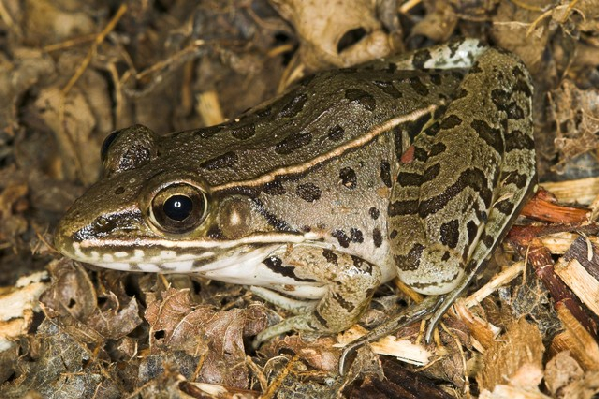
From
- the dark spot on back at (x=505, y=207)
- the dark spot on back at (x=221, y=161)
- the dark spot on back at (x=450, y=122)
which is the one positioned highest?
the dark spot on back at (x=221, y=161)

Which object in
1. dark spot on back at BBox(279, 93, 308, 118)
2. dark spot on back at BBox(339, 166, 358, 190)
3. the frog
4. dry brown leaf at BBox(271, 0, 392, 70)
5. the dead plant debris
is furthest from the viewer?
dry brown leaf at BBox(271, 0, 392, 70)

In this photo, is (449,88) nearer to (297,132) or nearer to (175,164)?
(297,132)

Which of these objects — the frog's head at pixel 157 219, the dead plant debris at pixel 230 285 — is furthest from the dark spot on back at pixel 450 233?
the frog's head at pixel 157 219

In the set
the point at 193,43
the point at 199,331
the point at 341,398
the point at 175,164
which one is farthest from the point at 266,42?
the point at 341,398

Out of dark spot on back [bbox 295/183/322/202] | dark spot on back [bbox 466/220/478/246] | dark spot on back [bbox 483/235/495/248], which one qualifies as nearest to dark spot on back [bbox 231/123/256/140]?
dark spot on back [bbox 295/183/322/202]

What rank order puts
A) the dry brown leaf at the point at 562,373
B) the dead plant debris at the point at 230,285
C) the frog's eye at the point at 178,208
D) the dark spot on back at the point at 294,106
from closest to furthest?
the dry brown leaf at the point at 562,373
the frog's eye at the point at 178,208
the dead plant debris at the point at 230,285
the dark spot on back at the point at 294,106

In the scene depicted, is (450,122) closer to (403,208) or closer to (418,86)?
(418,86)

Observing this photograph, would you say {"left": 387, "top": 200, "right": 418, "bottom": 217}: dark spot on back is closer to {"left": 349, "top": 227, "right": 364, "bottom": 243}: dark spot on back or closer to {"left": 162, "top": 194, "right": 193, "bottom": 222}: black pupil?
{"left": 349, "top": 227, "right": 364, "bottom": 243}: dark spot on back

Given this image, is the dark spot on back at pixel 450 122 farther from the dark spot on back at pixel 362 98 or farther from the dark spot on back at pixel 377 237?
the dark spot on back at pixel 377 237
